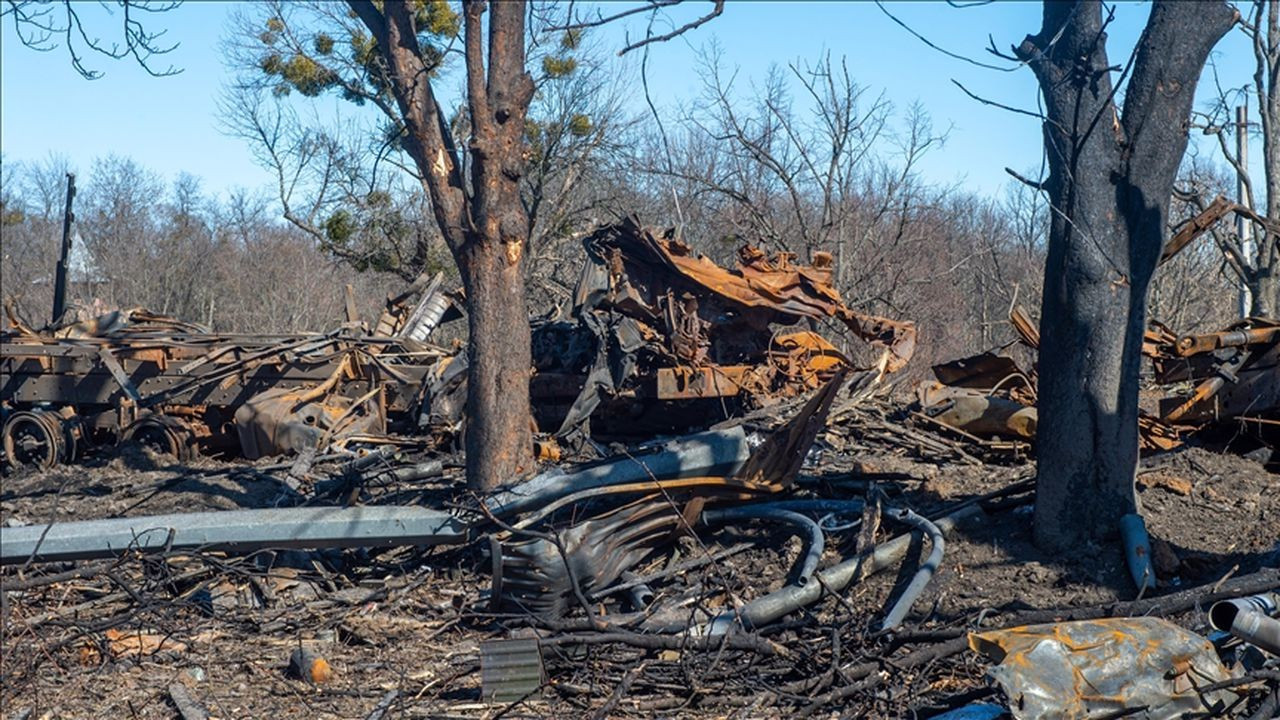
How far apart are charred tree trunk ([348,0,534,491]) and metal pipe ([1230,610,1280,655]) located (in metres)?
4.67

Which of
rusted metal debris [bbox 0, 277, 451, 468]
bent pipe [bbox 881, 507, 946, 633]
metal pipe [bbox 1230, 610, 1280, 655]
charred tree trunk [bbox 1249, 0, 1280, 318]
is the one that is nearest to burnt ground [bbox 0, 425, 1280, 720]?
bent pipe [bbox 881, 507, 946, 633]

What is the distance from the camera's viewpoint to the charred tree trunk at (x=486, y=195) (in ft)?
25.0

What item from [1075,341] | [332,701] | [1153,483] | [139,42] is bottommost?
[332,701]

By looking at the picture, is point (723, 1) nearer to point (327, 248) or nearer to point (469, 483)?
point (469, 483)

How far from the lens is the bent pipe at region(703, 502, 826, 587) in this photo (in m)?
6.46

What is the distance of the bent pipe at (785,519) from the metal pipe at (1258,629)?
2255 millimetres

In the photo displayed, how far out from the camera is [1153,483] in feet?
24.8

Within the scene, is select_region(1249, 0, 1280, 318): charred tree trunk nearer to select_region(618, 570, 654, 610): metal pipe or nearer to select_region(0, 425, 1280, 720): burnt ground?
select_region(0, 425, 1280, 720): burnt ground

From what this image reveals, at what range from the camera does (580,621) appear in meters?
5.61

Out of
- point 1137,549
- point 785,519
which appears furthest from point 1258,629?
point 785,519

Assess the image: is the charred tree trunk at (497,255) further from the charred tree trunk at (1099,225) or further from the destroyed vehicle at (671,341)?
the destroyed vehicle at (671,341)

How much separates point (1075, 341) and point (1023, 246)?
2260cm

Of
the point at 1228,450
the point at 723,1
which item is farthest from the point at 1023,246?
the point at 723,1

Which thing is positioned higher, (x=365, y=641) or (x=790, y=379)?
(x=790, y=379)
